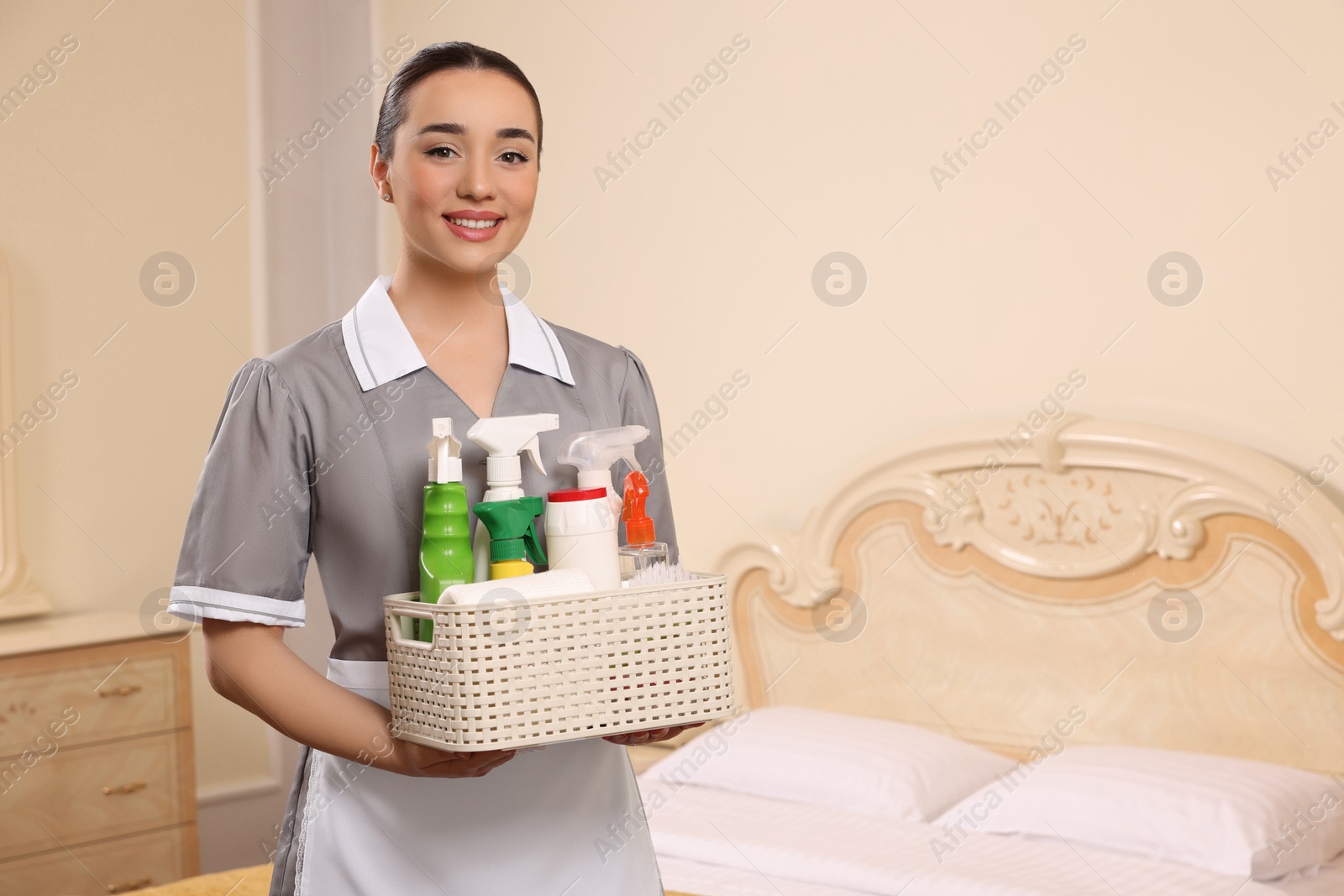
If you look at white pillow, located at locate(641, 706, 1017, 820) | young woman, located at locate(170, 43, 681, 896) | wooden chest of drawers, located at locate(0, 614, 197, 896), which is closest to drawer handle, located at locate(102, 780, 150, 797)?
wooden chest of drawers, located at locate(0, 614, 197, 896)

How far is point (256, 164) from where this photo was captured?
3418mm

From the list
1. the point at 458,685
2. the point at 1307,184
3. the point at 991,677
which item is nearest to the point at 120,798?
the point at 991,677

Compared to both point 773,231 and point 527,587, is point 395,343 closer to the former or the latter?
point 527,587

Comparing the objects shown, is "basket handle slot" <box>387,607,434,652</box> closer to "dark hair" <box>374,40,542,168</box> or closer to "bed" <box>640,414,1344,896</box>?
"dark hair" <box>374,40,542,168</box>

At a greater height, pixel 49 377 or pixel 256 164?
pixel 256 164

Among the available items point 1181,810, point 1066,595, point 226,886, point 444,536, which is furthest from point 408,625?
point 1066,595

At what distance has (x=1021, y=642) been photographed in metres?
2.40

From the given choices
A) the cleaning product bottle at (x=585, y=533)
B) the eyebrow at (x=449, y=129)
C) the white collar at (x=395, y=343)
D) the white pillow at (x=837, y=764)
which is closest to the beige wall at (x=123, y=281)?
the white pillow at (x=837, y=764)

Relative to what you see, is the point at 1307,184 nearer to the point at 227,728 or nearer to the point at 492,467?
the point at 492,467

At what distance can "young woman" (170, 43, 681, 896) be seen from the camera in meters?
0.88

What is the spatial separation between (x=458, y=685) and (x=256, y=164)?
118 inches

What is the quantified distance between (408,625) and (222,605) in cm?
14

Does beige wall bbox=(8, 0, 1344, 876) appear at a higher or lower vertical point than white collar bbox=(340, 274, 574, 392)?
higher

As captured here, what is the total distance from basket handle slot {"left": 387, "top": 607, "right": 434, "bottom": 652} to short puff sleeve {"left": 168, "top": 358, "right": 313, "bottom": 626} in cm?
10
